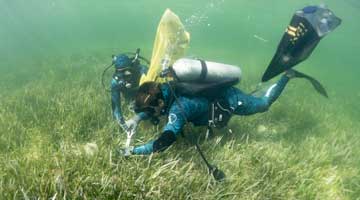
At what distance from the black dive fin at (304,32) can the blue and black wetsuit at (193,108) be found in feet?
2.61

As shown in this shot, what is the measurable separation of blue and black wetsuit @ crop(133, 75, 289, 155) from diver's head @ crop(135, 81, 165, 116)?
123 mm

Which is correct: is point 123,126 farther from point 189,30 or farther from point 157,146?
point 189,30

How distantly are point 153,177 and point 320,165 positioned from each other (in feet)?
11.6

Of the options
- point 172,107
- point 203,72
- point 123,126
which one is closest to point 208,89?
point 203,72

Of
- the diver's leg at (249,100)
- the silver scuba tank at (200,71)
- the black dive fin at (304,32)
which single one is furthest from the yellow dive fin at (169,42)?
the black dive fin at (304,32)

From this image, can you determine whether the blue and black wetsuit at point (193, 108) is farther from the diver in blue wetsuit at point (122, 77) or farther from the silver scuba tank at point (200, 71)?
the diver in blue wetsuit at point (122, 77)

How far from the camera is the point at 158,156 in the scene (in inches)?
219

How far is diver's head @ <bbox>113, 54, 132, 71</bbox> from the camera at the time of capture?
7.36 meters

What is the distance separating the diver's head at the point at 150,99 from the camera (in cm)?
596

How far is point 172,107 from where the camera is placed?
5.94 m

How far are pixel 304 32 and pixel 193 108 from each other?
103 inches

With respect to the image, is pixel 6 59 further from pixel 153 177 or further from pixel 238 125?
pixel 153 177

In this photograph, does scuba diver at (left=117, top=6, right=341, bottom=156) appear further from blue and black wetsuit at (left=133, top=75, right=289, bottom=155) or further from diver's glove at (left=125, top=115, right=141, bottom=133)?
diver's glove at (left=125, top=115, right=141, bottom=133)

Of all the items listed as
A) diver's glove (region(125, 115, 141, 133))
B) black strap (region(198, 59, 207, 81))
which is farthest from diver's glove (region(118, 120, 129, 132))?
black strap (region(198, 59, 207, 81))
